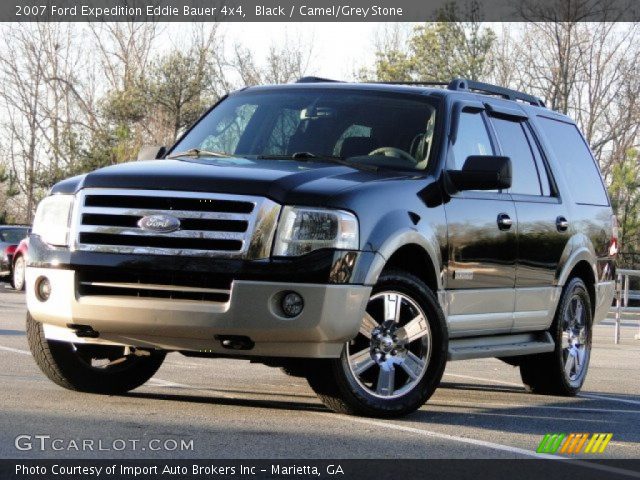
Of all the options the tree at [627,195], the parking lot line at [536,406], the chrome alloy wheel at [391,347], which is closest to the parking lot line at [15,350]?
the parking lot line at [536,406]

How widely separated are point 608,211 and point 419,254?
12.5 ft

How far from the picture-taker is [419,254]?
901 centimetres

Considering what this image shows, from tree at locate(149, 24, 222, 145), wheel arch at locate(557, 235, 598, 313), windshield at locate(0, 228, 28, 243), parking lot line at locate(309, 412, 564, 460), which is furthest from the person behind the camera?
tree at locate(149, 24, 222, 145)

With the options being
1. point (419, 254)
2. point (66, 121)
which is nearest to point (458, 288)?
point (419, 254)

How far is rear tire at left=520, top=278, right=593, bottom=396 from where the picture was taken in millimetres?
11078

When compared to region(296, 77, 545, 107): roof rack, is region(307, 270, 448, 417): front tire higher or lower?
lower

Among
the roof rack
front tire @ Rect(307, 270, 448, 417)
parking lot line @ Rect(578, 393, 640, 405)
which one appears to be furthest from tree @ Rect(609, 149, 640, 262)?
front tire @ Rect(307, 270, 448, 417)

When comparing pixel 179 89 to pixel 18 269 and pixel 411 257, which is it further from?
pixel 411 257

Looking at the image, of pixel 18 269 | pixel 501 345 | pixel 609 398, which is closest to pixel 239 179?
pixel 501 345

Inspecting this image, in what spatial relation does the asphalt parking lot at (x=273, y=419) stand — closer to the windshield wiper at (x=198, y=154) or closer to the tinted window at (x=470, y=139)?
the windshield wiper at (x=198, y=154)

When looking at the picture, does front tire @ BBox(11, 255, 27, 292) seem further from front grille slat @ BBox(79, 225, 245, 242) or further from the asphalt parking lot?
front grille slat @ BBox(79, 225, 245, 242)

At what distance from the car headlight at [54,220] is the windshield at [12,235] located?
25733 millimetres

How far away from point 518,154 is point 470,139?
0.86m

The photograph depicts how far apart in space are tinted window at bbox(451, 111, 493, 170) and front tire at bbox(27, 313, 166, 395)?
2333 millimetres
